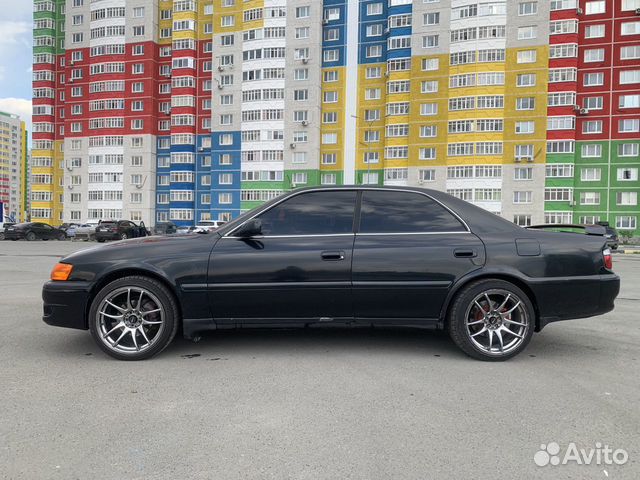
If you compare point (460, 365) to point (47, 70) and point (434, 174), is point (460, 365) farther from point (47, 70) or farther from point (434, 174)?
point (47, 70)

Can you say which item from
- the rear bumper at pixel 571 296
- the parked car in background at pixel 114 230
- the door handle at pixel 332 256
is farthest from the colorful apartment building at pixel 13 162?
the rear bumper at pixel 571 296

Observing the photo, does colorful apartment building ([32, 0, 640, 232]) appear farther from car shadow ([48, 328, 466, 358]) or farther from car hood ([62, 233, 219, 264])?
car hood ([62, 233, 219, 264])

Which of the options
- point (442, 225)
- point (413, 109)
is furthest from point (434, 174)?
point (442, 225)

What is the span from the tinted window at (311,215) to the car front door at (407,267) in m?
0.20

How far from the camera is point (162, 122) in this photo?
61875 millimetres

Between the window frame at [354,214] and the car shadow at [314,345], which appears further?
the car shadow at [314,345]

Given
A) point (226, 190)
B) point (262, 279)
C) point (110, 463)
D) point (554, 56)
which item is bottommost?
point (110, 463)

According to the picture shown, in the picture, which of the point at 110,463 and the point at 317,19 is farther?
the point at 317,19

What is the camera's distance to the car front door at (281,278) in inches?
170

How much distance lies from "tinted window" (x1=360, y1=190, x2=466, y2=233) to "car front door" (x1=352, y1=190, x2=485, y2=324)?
0.03 ft

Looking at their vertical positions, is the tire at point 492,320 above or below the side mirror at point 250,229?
below

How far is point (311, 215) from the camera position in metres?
4.54

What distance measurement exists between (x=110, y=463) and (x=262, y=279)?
202cm

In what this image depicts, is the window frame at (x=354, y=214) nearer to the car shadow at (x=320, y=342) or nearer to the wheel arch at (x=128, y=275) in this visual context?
the wheel arch at (x=128, y=275)
